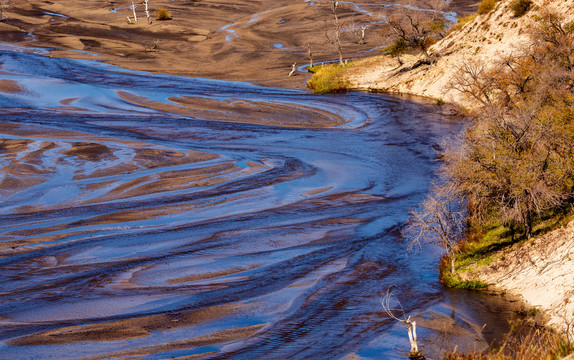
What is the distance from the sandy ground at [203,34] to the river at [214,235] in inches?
739

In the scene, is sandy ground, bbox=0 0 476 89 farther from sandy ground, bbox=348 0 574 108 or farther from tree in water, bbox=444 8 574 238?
tree in water, bbox=444 8 574 238

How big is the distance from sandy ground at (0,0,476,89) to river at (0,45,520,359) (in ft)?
61.5

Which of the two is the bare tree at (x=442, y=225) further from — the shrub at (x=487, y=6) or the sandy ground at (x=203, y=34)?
the sandy ground at (x=203, y=34)

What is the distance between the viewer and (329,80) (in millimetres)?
61438

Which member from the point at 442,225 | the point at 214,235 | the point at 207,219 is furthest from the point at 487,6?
the point at 214,235

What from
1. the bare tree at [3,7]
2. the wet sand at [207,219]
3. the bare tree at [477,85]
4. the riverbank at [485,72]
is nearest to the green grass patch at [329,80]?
the riverbank at [485,72]

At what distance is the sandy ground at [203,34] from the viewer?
6981cm

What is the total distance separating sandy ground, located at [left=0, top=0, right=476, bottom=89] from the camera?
6981cm

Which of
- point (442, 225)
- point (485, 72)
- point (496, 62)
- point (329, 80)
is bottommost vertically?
point (442, 225)

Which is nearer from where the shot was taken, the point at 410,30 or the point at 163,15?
the point at 410,30

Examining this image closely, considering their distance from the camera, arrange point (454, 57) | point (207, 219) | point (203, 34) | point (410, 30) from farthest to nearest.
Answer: point (203, 34) < point (410, 30) < point (454, 57) < point (207, 219)

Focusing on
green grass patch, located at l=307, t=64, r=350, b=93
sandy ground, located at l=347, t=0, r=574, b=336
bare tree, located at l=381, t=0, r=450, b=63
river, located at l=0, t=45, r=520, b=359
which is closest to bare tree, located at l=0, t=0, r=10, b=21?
river, located at l=0, t=45, r=520, b=359

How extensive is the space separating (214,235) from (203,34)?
6604 centimetres

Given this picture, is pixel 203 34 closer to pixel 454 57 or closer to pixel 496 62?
pixel 454 57
